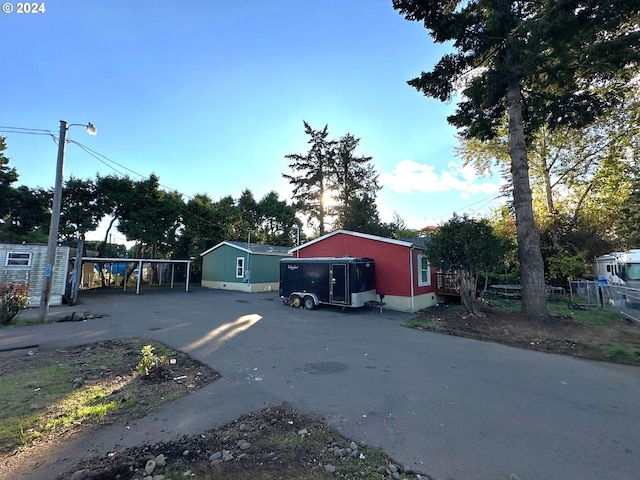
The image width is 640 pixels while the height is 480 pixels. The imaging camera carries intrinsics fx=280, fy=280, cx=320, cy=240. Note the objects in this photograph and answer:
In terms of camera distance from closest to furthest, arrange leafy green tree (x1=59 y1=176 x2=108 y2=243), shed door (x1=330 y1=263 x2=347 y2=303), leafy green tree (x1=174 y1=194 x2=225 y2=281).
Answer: shed door (x1=330 y1=263 x2=347 y2=303), leafy green tree (x1=59 y1=176 x2=108 y2=243), leafy green tree (x1=174 y1=194 x2=225 y2=281)

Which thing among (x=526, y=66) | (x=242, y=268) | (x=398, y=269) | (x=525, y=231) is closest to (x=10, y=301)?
(x=242, y=268)

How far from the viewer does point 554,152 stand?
20.2 meters

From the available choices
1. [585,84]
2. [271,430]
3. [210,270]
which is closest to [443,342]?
[271,430]

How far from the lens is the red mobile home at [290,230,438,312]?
12.2 m

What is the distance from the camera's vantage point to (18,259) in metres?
12.5

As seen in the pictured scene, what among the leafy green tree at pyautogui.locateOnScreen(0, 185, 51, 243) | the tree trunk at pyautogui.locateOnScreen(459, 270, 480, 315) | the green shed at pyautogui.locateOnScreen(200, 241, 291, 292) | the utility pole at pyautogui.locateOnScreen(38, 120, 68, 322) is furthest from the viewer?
the green shed at pyautogui.locateOnScreen(200, 241, 291, 292)

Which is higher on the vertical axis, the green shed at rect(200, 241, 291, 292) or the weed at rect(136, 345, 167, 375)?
the green shed at rect(200, 241, 291, 292)

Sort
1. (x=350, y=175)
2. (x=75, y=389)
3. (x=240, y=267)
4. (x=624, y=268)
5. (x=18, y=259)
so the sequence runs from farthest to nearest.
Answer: (x=350, y=175) → (x=240, y=267) → (x=624, y=268) → (x=18, y=259) → (x=75, y=389)

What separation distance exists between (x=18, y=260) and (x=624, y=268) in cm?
2812

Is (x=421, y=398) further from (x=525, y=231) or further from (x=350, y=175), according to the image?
(x=350, y=175)

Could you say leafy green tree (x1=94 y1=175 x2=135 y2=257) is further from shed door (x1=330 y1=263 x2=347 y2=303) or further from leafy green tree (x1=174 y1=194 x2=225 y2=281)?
shed door (x1=330 y1=263 x2=347 y2=303)

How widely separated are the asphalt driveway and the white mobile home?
6.33 metres

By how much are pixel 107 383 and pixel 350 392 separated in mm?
4027

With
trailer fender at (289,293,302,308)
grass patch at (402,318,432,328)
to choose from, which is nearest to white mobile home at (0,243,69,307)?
trailer fender at (289,293,302,308)
